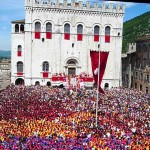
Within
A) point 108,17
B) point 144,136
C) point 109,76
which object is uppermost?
point 108,17

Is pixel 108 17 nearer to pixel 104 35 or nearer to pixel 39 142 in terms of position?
pixel 104 35

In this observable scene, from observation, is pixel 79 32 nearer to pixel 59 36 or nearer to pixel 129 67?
pixel 59 36

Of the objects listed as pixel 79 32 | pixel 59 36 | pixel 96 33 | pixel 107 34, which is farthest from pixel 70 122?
pixel 107 34

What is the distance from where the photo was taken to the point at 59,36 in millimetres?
42938

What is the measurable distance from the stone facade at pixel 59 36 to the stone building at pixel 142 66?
4.84m

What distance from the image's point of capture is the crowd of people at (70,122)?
43.4 ft

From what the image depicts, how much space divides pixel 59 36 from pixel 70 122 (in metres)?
25.8

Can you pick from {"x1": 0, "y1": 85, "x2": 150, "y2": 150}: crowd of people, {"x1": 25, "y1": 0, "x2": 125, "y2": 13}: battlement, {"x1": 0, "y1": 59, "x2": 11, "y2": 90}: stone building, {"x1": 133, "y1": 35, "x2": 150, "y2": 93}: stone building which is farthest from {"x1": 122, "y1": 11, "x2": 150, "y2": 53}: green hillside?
{"x1": 0, "y1": 85, "x2": 150, "y2": 150}: crowd of people

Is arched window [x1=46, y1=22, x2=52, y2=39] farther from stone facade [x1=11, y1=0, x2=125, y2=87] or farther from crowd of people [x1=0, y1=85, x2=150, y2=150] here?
crowd of people [x1=0, y1=85, x2=150, y2=150]

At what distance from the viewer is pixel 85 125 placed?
1806cm

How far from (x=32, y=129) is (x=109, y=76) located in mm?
29524

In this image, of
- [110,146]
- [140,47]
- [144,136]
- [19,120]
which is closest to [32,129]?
[19,120]

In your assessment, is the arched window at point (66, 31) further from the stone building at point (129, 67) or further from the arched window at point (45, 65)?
the stone building at point (129, 67)

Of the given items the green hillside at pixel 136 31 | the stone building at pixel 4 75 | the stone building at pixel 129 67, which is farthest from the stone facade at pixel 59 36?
the green hillside at pixel 136 31
